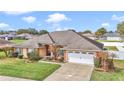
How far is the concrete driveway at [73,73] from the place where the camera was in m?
7.94

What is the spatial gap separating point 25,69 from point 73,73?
1.48 m

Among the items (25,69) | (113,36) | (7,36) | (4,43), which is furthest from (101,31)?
(4,43)

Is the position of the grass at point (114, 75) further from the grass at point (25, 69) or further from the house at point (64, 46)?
the grass at point (25, 69)

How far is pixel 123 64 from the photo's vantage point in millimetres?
7934

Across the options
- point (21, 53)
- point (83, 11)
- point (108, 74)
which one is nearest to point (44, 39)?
point (21, 53)

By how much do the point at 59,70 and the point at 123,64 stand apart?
1.96 m

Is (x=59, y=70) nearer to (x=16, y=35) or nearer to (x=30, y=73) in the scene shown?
(x=30, y=73)

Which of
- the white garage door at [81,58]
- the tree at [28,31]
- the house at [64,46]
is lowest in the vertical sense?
the white garage door at [81,58]

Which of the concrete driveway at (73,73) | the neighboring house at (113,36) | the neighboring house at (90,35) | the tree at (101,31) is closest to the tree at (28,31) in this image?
the concrete driveway at (73,73)

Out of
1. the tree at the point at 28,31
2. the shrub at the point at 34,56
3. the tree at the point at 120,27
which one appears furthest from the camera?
the shrub at the point at 34,56

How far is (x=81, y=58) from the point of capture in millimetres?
8492

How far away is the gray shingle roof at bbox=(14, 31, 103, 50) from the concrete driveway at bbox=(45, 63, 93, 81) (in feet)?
2.62

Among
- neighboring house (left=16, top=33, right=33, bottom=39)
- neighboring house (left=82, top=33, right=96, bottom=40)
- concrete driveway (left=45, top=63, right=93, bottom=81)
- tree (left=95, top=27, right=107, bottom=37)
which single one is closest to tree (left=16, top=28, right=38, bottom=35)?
neighboring house (left=16, top=33, right=33, bottom=39)

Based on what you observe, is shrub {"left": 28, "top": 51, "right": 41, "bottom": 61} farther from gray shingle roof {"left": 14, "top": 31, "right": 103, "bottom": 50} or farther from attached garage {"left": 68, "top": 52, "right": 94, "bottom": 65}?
attached garage {"left": 68, "top": 52, "right": 94, "bottom": 65}
